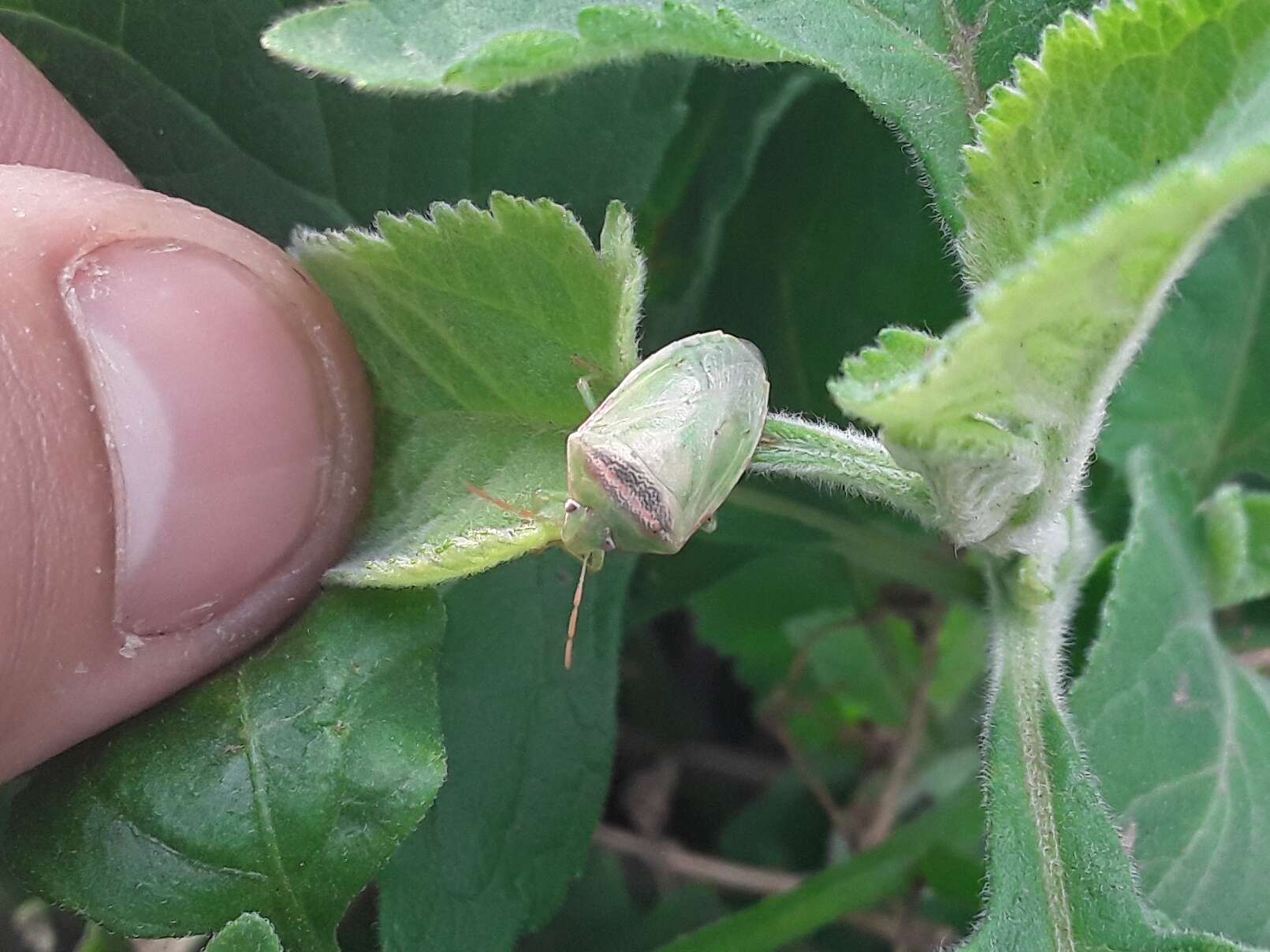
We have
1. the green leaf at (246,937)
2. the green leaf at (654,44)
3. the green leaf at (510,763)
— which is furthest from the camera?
the green leaf at (510,763)

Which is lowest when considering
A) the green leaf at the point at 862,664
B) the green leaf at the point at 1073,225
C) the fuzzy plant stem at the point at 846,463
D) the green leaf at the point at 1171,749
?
the green leaf at the point at 862,664

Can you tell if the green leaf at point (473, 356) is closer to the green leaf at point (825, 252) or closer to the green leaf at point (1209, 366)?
the green leaf at point (825, 252)

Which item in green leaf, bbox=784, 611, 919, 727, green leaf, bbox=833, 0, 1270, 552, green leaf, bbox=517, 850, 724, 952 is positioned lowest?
green leaf, bbox=517, 850, 724, 952

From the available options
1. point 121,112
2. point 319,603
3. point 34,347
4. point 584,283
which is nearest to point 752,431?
point 584,283

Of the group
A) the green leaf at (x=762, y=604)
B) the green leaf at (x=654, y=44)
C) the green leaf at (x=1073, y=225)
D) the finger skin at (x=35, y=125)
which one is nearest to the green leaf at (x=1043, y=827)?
the green leaf at (x=1073, y=225)

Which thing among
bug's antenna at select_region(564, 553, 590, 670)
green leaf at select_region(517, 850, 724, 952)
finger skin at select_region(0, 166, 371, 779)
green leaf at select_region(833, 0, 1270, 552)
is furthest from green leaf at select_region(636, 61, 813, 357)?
green leaf at select_region(517, 850, 724, 952)

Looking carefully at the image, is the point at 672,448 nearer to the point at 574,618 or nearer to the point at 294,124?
the point at 574,618

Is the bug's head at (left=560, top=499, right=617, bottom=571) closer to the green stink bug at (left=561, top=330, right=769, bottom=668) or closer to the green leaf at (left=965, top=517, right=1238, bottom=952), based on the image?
the green stink bug at (left=561, top=330, right=769, bottom=668)
